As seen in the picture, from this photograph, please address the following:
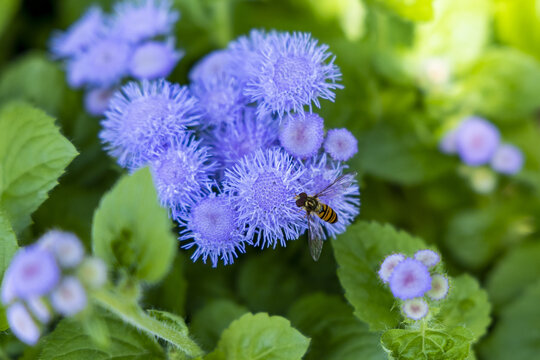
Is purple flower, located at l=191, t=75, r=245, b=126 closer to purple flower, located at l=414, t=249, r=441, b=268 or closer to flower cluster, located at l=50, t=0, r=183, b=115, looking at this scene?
flower cluster, located at l=50, t=0, r=183, b=115

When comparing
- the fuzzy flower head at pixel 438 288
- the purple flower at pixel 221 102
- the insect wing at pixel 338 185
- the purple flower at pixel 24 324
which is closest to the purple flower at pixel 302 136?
the insect wing at pixel 338 185

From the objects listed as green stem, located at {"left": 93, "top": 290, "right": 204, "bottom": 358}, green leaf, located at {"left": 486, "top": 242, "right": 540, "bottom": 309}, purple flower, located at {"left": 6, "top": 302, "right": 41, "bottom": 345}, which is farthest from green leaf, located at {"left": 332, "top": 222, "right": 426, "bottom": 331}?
purple flower, located at {"left": 6, "top": 302, "right": 41, "bottom": 345}

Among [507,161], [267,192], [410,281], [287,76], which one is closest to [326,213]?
[267,192]

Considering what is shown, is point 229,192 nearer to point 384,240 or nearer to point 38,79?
point 384,240

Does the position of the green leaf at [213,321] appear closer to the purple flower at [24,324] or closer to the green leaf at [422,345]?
the green leaf at [422,345]

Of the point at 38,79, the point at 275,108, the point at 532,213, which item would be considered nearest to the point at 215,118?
the point at 275,108

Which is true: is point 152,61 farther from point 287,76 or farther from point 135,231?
point 135,231
